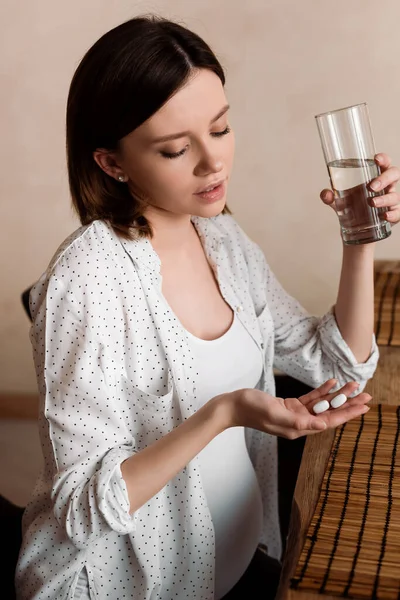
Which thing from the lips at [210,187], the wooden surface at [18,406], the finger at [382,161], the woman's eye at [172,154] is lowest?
the wooden surface at [18,406]

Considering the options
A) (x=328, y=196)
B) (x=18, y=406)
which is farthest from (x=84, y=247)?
(x=18, y=406)

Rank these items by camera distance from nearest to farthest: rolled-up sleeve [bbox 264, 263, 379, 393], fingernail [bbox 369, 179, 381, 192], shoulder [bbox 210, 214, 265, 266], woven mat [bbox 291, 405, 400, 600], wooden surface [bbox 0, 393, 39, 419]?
woven mat [bbox 291, 405, 400, 600], fingernail [bbox 369, 179, 381, 192], rolled-up sleeve [bbox 264, 263, 379, 393], shoulder [bbox 210, 214, 265, 266], wooden surface [bbox 0, 393, 39, 419]

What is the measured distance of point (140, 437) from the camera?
1357 mm

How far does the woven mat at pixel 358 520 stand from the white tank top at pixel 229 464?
0.25 metres

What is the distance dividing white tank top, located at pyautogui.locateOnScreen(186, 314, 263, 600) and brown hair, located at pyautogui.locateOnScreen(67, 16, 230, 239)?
0.91 ft

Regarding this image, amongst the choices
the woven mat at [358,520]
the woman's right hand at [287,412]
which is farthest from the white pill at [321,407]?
the woven mat at [358,520]

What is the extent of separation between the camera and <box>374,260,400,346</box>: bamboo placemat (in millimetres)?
1736

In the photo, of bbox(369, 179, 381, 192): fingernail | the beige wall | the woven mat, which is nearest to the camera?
the woven mat

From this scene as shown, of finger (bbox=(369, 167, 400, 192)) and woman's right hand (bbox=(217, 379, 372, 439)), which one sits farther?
finger (bbox=(369, 167, 400, 192))

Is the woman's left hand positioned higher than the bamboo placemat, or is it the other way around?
→ the woman's left hand

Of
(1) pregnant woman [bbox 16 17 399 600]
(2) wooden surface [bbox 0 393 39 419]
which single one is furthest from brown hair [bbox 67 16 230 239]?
(2) wooden surface [bbox 0 393 39 419]

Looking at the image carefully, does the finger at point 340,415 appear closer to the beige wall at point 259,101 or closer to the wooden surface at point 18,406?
the beige wall at point 259,101

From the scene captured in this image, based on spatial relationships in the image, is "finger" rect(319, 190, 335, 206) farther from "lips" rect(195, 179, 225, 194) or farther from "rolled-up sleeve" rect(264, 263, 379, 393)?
"rolled-up sleeve" rect(264, 263, 379, 393)

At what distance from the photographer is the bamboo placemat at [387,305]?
174 cm
